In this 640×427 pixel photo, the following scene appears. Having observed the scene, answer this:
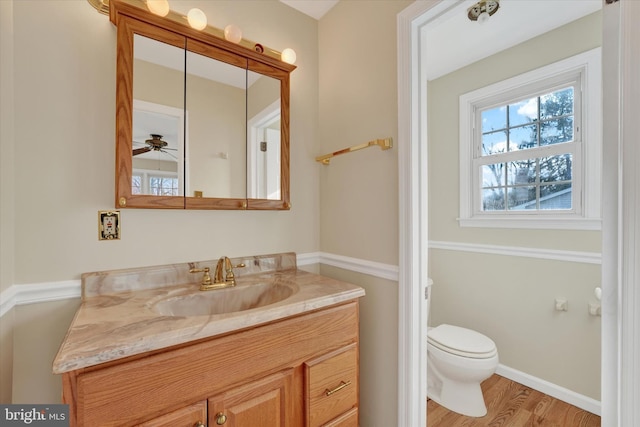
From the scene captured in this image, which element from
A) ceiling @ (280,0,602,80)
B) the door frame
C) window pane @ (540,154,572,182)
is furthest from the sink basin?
window pane @ (540,154,572,182)

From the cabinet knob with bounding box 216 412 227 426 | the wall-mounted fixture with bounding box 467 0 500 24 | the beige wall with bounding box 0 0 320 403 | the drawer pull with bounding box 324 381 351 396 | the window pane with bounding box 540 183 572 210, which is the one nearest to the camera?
the cabinet knob with bounding box 216 412 227 426

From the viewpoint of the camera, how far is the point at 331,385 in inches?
40.9

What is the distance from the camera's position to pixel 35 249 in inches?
37.7

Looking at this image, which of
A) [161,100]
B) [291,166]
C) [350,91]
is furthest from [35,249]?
[350,91]

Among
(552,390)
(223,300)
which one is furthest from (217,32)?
(552,390)

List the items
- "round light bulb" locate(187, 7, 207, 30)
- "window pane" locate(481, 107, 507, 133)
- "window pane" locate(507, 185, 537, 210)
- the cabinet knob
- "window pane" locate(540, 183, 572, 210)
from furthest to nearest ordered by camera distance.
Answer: "window pane" locate(481, 107, 507, 133) < "window pane" locate(507, 185, 537, 210) < "window pane" locate(540, 183, 572, 210) < "round light bulb" locate(187, 7, 207, 30) < the cabinet knob

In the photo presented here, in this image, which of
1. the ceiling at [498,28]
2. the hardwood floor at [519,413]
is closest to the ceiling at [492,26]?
the ceiling at [498,28]

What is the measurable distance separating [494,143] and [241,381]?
2346mm

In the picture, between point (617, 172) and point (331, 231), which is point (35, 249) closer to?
point (331, 231)

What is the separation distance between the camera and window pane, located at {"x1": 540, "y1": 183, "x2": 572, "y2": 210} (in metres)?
1.74

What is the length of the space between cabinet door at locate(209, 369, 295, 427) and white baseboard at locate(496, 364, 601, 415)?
1.84 m

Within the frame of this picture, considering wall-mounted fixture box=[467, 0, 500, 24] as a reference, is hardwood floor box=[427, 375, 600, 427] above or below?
below

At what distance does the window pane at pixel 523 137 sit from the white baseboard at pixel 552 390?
5.27 feet

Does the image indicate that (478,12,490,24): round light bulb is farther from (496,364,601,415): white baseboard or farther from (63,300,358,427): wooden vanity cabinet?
(496,364,601,415): white baseboard
